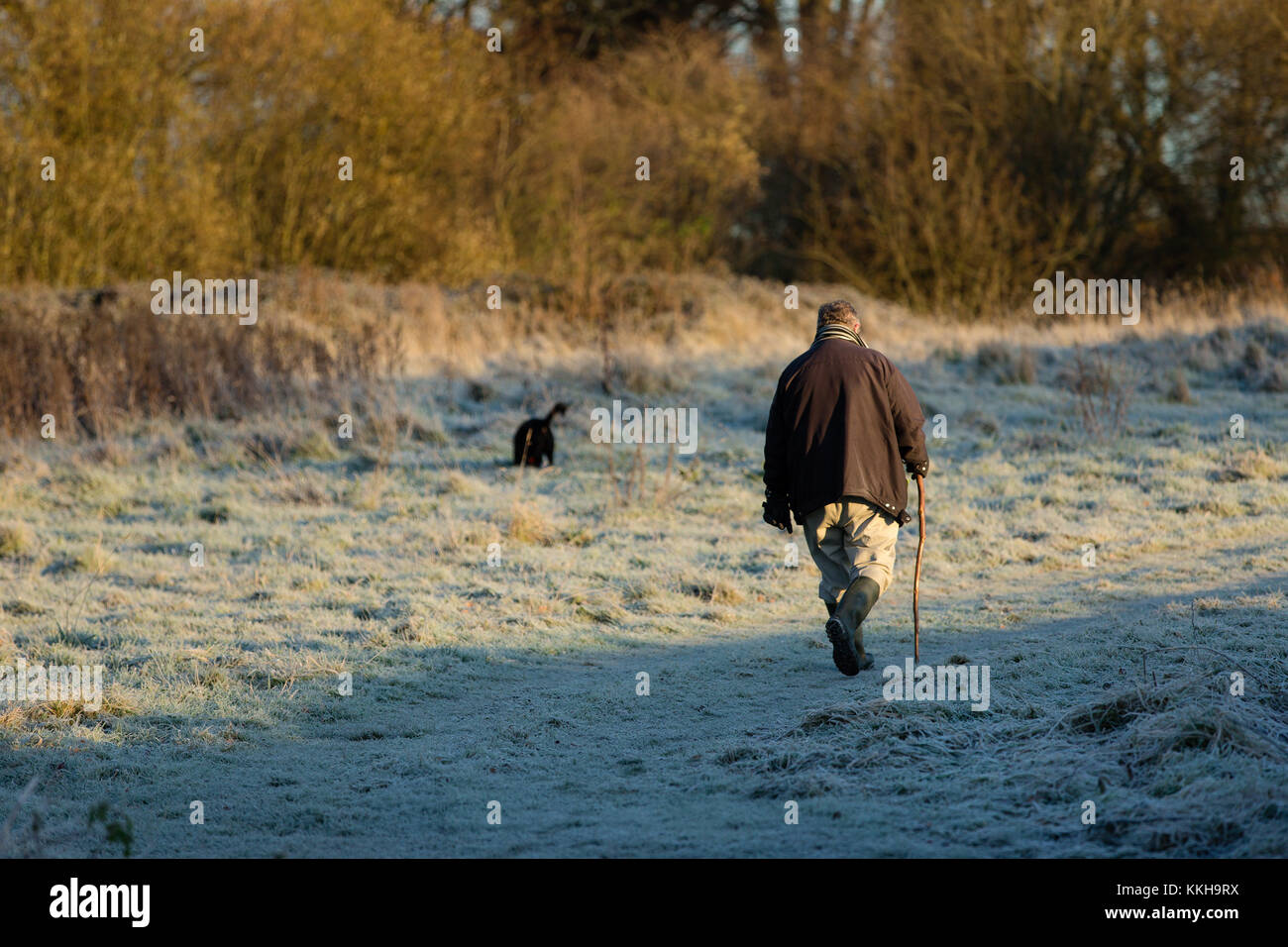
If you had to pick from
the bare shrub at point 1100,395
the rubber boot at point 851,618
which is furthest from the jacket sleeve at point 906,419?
the bare shrub at point 1100,395

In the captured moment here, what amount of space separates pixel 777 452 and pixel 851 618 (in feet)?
3.04

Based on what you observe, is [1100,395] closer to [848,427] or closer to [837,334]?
[837,334]

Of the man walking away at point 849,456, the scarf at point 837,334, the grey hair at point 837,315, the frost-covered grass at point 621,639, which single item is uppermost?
the grey hair at point 837,315

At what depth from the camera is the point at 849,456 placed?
20.2 feet

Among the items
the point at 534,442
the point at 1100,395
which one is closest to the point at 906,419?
the point at 534,442

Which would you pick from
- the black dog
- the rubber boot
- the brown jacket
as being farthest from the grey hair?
the black dog

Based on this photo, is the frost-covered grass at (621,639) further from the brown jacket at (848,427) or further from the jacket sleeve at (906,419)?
the jacket sleeve at (906,419)

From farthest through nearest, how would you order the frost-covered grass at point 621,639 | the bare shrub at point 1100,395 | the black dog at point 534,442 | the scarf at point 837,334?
the bare shrub at point 1100,395 → the black dog at point 534,442 → the scarf at point 837,334 → the frost-covered grass at point 621,639

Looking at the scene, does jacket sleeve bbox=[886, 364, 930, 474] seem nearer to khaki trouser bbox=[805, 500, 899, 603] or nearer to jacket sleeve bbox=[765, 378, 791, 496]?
khaki trouser bbox=[805, 500, 899, 603]

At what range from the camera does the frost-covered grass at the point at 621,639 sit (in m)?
4.44

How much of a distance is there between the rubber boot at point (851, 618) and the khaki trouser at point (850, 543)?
56 millimetres

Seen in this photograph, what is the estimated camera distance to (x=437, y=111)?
23484 mm

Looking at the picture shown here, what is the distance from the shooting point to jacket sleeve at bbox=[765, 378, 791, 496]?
6371mm
